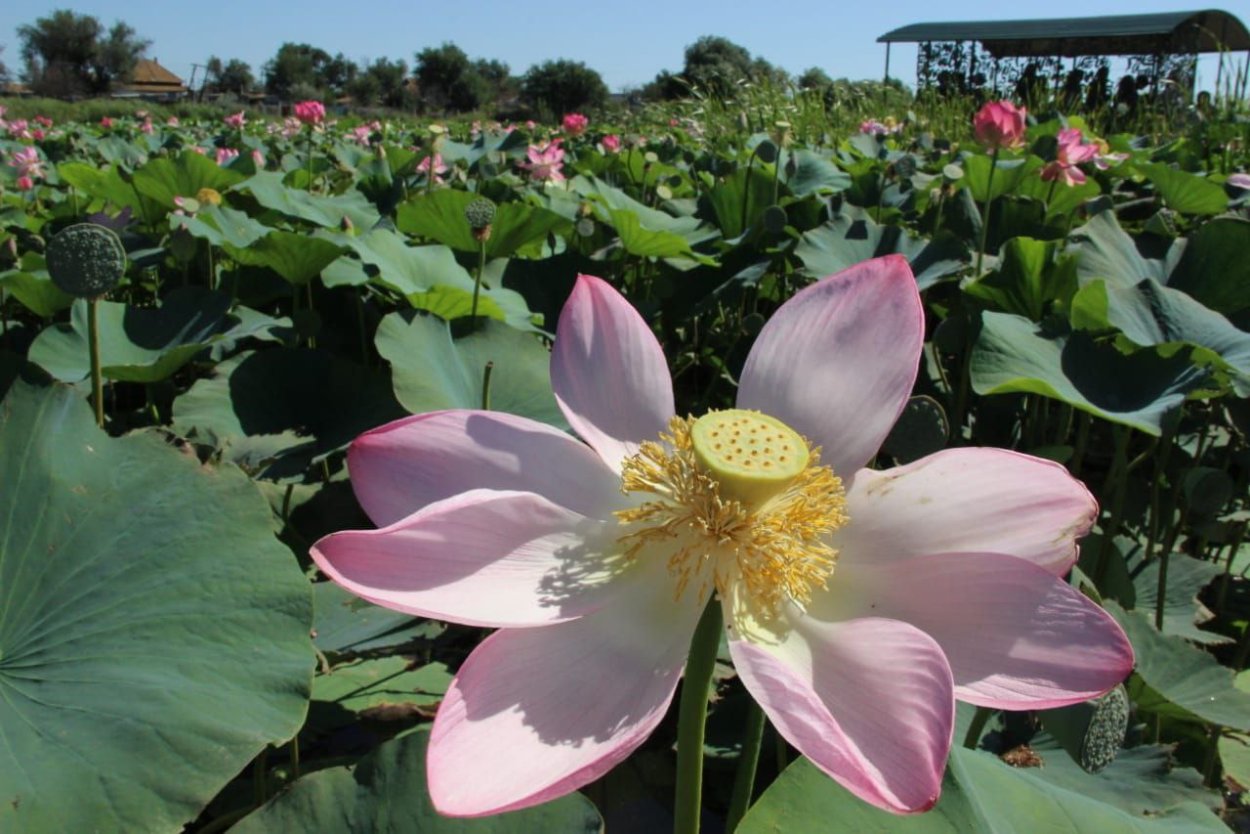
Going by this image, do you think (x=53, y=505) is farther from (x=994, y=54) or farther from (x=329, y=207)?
(x=994, y=54)

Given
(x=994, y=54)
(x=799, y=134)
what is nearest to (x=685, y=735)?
(x=799, y=134)

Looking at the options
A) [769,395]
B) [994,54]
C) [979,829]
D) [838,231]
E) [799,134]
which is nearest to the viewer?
[979,829]

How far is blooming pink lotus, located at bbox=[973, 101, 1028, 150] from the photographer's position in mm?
2125

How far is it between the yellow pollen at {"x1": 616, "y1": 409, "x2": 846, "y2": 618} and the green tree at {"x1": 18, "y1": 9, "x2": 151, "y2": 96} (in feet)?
189

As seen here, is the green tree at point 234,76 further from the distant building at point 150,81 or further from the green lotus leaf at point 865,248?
the green lotus leaf at point 865,248

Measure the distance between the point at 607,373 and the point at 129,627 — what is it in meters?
0.43

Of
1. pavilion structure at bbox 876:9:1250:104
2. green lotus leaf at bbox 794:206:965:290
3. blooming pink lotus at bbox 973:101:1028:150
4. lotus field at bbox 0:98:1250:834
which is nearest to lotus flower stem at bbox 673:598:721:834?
lotus field at bbox 0:98:1250:834

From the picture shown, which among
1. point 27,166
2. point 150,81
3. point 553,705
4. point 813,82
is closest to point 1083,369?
point 553,705

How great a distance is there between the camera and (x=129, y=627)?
0.74m

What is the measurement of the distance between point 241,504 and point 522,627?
356 millimetres

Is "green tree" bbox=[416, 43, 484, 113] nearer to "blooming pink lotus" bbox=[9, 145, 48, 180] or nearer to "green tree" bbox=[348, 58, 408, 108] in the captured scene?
"green tree" bbox=[348, 58, 408, 108]

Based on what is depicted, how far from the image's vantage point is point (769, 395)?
32.2 inches

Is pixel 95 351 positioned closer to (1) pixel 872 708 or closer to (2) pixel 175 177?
(1) pixel 872 708

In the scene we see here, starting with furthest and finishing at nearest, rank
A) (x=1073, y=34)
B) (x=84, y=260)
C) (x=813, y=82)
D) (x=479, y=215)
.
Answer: (x=1073, y=34)
(x=813, y=82)
(x=479, y=215)
(x=84, y=260)
